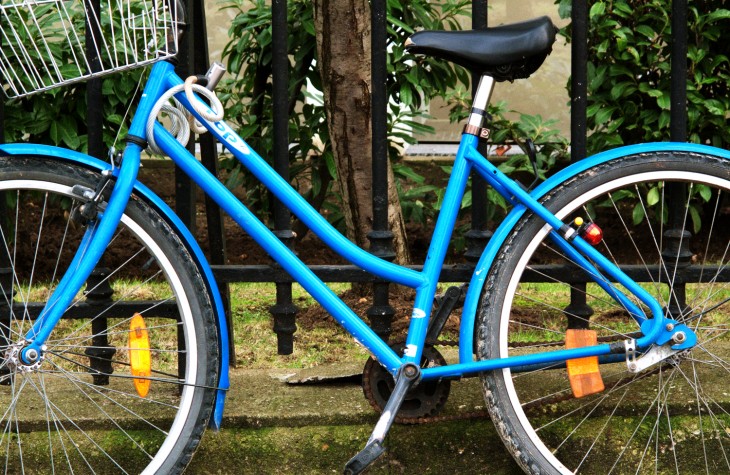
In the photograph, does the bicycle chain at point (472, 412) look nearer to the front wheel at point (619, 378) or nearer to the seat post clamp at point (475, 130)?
the front wheel at point (619, 378)

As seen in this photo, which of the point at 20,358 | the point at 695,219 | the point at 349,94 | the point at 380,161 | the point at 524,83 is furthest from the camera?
the point at 524,83

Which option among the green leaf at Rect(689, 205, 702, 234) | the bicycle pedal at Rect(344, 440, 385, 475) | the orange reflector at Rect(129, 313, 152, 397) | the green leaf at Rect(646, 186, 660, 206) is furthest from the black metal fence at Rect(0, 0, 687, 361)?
the green leaf at Rect(689, 205, 702, 234)

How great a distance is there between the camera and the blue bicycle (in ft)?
7.76

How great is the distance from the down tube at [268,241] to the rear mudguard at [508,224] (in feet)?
0.66

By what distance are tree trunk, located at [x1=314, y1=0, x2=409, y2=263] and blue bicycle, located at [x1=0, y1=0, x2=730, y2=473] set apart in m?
0.83

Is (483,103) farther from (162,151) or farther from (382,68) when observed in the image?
(162,151)

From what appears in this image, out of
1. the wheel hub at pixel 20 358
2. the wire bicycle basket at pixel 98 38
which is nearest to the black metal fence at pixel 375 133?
the wire bicycle basket at pixel 98 38

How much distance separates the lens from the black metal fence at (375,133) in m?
2.69

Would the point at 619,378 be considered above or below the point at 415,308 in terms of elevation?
below

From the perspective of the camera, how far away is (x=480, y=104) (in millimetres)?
2447

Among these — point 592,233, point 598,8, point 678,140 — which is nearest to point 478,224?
point 592,233

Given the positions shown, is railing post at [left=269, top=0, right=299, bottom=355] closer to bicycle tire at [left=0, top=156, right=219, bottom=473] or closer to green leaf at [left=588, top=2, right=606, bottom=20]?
bicycle tire at [left=0, top=156, right=219, bottom=473]

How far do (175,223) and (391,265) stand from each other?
0.58 m

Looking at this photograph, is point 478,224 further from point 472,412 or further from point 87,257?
point 87,257
